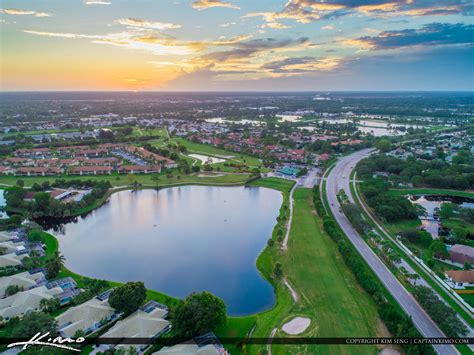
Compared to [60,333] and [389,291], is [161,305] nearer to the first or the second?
[60,333]

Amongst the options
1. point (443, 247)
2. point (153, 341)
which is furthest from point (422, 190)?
point (153, 341)

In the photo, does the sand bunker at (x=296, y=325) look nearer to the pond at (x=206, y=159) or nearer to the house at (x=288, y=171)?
the house at (x=288, y=171)

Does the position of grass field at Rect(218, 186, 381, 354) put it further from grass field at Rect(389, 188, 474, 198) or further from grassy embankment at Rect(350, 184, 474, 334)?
grass field at Rect(389, 188, 474, 198)

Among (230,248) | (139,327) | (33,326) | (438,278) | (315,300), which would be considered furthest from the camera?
(230,248)

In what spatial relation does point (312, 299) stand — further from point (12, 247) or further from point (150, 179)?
point (150, 179)

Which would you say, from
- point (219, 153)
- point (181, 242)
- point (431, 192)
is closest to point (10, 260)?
point (181, 242)
